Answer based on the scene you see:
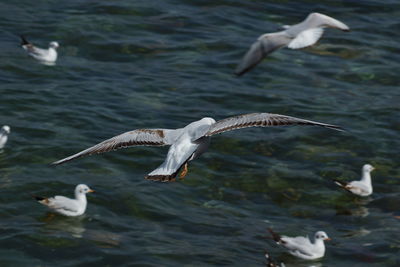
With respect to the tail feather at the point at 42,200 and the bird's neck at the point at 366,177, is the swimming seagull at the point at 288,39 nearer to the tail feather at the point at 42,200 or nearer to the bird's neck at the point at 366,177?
the bird's neck at the point at 366,177

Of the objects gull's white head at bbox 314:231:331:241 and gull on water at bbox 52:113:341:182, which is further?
gull's white head at bbox 314:231:331:241

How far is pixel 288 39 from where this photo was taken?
46.3 ft

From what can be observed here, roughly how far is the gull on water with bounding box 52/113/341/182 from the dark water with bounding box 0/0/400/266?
A: 232 cm

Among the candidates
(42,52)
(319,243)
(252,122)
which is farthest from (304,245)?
(42,52)

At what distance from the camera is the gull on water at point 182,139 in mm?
10672

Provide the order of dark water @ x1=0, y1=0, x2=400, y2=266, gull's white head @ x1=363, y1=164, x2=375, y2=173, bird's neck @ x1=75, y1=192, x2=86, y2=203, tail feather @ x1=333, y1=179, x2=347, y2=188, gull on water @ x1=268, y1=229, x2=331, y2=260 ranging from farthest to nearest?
gull's white head @ x1=363, y1=164, x2=375, y2=173, tail feather @ x1=333, y1=179, x2=347, y2=188, bird's neck @ x1=75, y1=192, x2=86, y2=203, dark water @ x1=0, y1=0, x2=400, y2=266, gull on water @ x1=268, y1=229, x2=331, y2=260

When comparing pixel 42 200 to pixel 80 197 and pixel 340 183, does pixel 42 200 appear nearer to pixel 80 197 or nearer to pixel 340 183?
pixel 80 197

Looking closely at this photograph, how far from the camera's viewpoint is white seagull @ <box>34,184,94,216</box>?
13.9 m

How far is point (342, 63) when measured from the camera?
21625 mm

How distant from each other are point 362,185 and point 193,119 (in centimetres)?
439

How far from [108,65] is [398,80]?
23.2 feet

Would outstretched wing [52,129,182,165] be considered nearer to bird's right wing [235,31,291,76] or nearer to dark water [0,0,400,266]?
dark water [0,0,400,266]

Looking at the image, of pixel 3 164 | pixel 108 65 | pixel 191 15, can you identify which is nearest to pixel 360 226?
pixel 3 164

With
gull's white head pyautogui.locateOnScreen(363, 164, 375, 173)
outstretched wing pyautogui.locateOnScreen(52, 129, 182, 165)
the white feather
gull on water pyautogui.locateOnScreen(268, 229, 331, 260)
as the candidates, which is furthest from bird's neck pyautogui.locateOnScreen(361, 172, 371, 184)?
outstretched wing pyautogui.locateOnScreen(52, 129, 182, 165)
